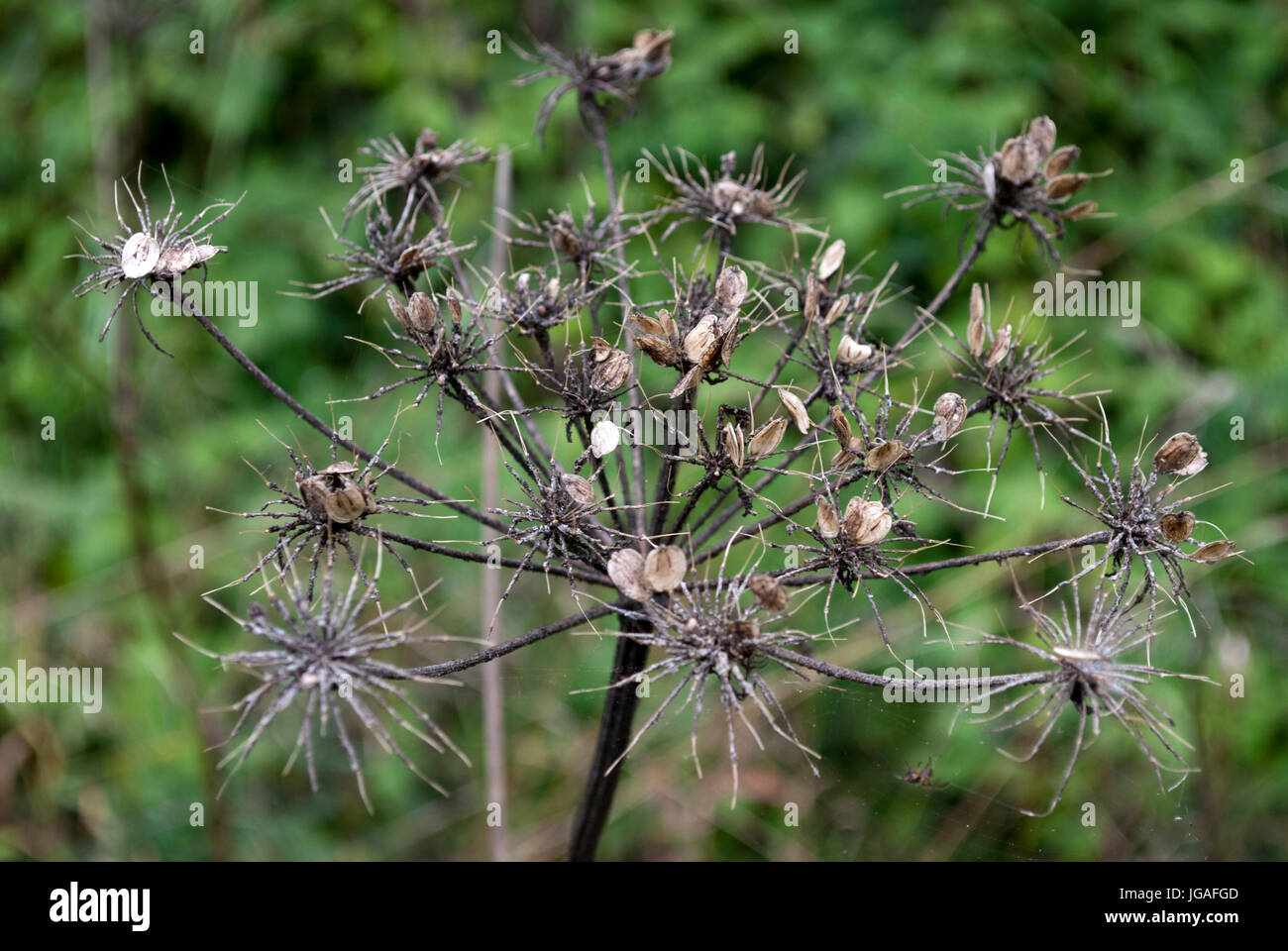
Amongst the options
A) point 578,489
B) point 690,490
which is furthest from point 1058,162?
point 578,489

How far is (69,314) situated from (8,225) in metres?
0.55

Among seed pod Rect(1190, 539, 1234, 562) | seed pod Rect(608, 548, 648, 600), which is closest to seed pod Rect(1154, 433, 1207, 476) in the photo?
seed pod Rect(1190, 539, 1234, 562)

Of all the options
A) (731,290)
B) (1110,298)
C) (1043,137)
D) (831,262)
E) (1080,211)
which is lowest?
(731,290)

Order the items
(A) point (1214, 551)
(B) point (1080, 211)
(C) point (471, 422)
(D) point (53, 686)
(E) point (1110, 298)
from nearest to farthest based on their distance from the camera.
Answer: (A) point (1214, 551)
(B) point (1080, 211)
(D) point (53, 686)
(E) point (1110, 298)
(C) point (471, 422)

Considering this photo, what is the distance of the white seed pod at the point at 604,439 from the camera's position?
1198 mm

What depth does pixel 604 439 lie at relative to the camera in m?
1.20

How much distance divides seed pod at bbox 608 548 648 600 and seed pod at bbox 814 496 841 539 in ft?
0.79

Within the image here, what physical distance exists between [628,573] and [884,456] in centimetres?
37

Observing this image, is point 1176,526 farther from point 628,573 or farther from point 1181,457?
point 628,573

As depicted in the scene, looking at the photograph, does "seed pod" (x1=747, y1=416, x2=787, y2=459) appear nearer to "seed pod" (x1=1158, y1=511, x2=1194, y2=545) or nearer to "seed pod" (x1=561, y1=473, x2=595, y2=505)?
"seed pod" (x1=561, y1=473, x2=595, y2=505)

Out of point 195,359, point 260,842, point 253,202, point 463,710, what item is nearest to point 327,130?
point 253,202

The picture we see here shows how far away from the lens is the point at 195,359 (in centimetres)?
402

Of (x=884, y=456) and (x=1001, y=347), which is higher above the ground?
(x=1001, y=347)

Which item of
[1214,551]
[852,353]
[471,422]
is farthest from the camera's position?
[471,422]
